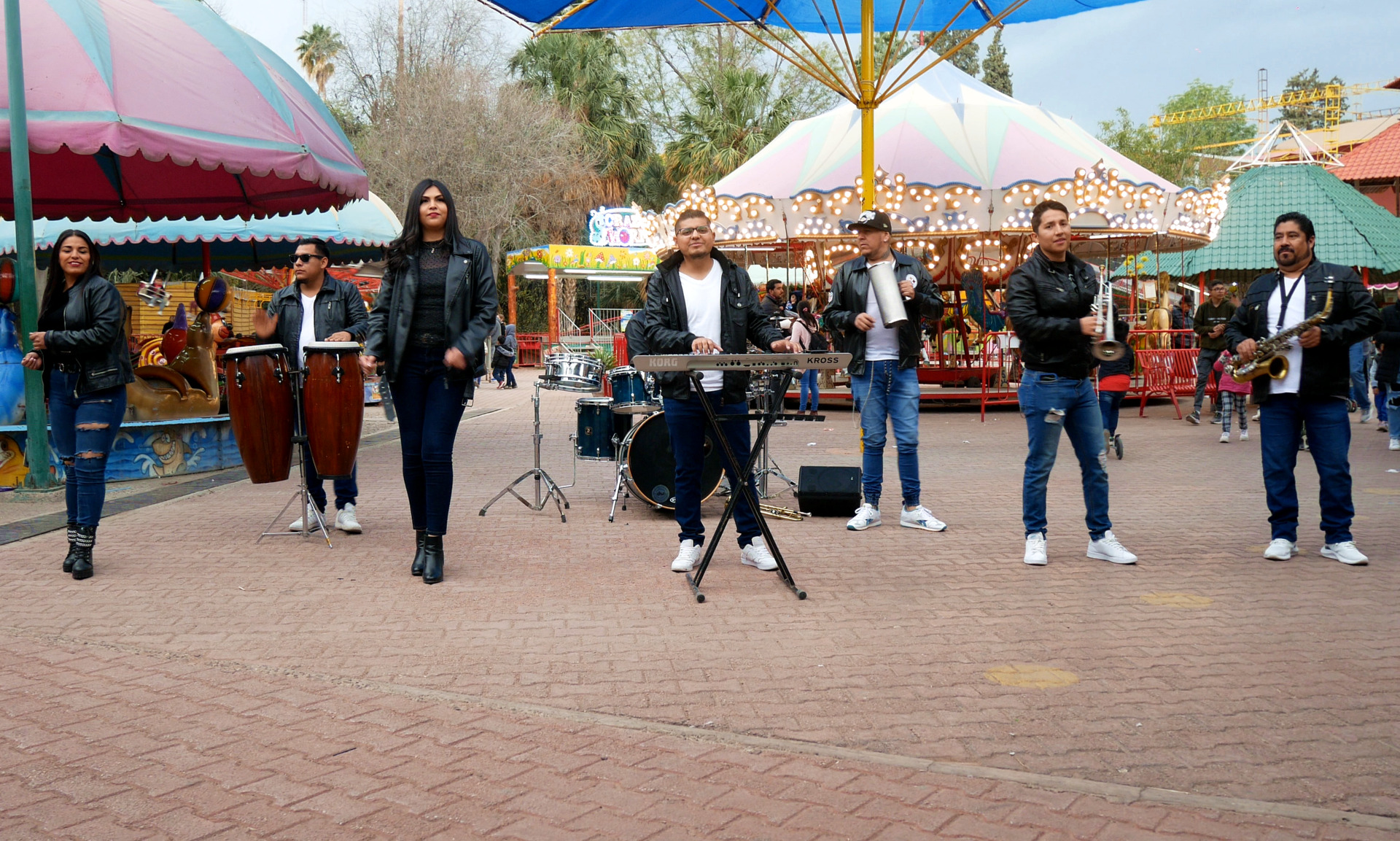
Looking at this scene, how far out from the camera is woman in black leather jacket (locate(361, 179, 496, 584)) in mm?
5672

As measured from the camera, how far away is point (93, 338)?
233 inches

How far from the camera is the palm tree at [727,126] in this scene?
1610 inches

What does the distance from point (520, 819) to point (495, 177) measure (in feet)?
114

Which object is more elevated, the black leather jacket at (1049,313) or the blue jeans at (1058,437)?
the black leather jacket at (1049,313)

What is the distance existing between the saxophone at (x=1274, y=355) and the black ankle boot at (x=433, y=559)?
4.29 m

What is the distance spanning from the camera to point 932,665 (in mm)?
4277

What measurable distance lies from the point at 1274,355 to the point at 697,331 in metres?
3.15

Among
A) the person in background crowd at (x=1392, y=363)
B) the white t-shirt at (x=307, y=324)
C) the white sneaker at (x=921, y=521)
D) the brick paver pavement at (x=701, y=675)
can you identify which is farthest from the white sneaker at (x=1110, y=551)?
the person in background crowd at (x=1392, y=363)

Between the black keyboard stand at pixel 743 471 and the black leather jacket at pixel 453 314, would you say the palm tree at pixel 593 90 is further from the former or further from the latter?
the black keyboard stand at pixel 743 471

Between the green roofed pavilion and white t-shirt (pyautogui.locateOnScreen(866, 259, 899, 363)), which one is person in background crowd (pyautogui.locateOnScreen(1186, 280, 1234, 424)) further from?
the green roofed pavilion

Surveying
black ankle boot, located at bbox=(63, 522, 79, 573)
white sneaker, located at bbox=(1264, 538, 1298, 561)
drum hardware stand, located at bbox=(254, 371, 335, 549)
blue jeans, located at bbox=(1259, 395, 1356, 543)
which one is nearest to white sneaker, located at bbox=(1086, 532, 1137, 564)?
white sneaker, located at bbox=(1264, 538, 1298, 561)

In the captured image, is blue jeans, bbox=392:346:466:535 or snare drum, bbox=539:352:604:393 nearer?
blue jeans, bbox=392:346:466:535

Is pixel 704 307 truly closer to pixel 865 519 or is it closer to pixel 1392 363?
pixel 865 519

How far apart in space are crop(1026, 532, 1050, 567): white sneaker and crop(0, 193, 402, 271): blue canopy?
1086 centimetres
